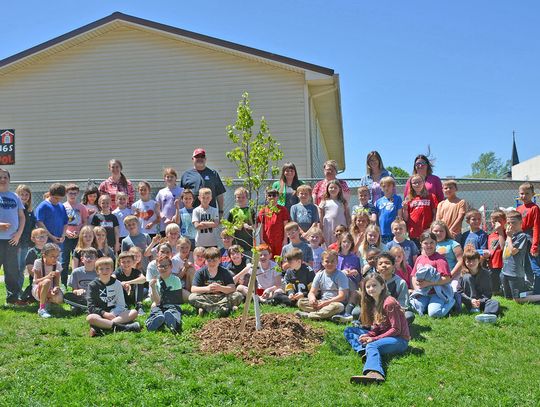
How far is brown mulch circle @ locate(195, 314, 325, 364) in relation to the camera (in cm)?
564

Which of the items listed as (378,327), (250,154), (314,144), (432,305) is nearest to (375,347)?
(378,327)

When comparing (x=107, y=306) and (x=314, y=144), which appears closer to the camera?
(x=107, y=306)

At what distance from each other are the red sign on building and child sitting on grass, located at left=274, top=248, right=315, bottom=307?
1322 cm

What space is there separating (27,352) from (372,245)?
459 cm

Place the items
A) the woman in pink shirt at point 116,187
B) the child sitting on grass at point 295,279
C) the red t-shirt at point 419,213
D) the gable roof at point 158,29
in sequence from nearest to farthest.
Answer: the child sitting on grass at point 295,279
the red t-shirt at point 419,213
the woman in pink shirt at point 116,187
the gable roof at point 158,29

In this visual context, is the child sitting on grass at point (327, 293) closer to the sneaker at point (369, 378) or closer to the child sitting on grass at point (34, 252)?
the sneaker at point (369, 378)

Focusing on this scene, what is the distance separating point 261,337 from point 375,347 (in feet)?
4.01

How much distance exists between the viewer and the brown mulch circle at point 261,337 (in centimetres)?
564

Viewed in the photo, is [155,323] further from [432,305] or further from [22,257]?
[432,305]

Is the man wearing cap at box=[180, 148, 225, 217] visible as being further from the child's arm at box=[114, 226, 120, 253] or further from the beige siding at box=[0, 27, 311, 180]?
the beige siding at box=[0, 27, 311, 180]

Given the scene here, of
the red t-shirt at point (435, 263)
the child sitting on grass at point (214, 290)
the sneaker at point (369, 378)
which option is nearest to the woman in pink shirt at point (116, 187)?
the child sitting on grass at point (214, 290)

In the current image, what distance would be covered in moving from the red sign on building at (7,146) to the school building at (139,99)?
0.53 feet

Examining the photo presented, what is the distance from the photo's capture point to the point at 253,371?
5199mm

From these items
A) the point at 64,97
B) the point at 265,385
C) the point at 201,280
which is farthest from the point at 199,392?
the point at 64,97
